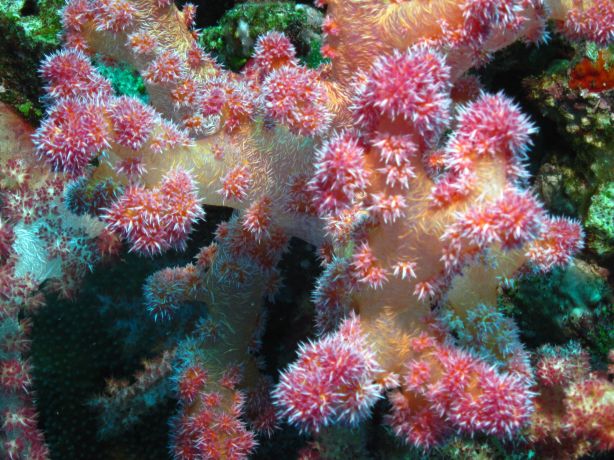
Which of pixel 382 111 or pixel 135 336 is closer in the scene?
pixel 382 111

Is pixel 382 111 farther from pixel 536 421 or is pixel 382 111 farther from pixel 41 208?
pixel 41 208

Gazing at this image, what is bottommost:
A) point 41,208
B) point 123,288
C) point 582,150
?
point 123,288

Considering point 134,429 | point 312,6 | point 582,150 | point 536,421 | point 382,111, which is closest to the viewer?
point 382,111

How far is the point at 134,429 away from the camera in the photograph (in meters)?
3.24

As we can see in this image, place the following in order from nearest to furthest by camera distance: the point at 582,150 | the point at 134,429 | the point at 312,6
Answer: the point at 582,150 → the point at 134,429 → the point at 312,6

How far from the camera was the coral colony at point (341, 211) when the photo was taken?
1800mm

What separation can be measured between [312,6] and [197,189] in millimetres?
1995

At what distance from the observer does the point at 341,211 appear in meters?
2.23

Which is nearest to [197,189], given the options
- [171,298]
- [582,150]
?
[171,298]

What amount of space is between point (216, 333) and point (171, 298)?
348 millimetres

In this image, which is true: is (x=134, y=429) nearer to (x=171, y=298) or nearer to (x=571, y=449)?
(x=171, y=298)

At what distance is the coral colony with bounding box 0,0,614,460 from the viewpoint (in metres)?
1.80

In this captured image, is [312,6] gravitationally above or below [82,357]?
above

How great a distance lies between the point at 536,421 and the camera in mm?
2471
